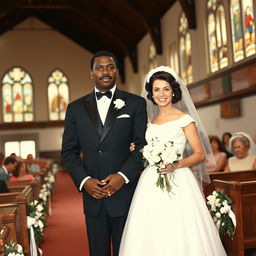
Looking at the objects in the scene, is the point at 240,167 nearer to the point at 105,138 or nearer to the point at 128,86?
the point at 105,138

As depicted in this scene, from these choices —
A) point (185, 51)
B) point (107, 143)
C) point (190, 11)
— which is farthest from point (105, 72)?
point (185, 51)

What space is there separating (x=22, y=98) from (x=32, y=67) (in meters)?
1.64

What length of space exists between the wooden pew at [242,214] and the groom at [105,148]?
66.5 inches

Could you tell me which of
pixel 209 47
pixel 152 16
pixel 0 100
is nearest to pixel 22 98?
pixel 0 100

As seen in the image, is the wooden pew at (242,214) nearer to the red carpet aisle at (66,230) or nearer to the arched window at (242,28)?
the red carpet aisle at (66,230)

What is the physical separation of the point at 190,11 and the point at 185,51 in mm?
1565

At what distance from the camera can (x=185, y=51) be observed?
550 inches

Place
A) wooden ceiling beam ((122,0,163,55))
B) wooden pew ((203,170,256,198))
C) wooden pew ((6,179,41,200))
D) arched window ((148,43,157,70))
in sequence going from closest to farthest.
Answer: wooden pew ((203,170,256,198)), wooden pew ((6,179,41,200)), wooden ceiling beam ((122,0,163,55)), arched window ((148,43,157,70))

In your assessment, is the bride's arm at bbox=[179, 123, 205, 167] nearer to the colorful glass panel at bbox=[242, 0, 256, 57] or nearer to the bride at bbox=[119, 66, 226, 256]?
the bride at bbox=[119, 66, 226, 256]

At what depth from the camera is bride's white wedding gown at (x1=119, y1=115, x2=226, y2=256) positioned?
3.20 meters

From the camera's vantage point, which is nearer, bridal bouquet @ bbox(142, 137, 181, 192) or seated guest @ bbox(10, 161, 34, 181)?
bridal bouquet @ bbox(142, 137, 181, 192)

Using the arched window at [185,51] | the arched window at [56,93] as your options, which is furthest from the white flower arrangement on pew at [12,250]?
the arched window at [56,93]

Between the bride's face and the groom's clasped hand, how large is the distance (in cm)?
70

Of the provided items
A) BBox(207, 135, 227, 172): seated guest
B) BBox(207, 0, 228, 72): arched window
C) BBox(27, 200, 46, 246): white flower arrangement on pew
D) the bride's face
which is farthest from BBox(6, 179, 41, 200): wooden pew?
BBox(207, 0, 228, 72): arched window
